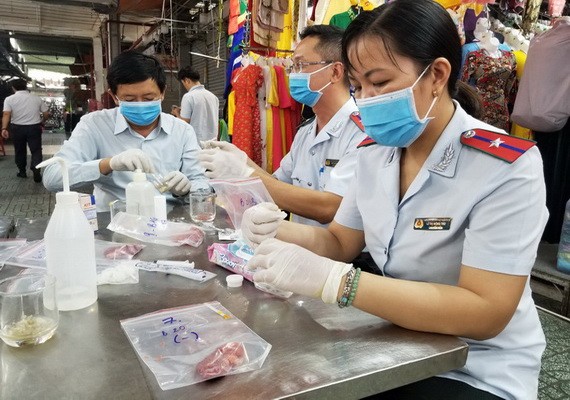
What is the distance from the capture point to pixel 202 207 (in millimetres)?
1918

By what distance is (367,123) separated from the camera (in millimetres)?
1327

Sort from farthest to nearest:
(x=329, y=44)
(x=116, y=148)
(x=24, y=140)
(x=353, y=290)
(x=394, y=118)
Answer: (x=24, y=140), (x=116, y=148), (x=329, y=44), (x=394, y=118), (x=353, y=290)

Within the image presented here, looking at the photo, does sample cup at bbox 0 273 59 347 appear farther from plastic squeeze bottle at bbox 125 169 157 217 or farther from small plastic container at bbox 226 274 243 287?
plastic squeeze bottle at bbox 125 169 157 217

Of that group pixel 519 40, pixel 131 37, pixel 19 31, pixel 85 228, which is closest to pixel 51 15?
pixel 19 31

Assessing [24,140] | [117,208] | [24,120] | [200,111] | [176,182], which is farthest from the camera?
[24,140]

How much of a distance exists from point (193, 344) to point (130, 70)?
1770mm

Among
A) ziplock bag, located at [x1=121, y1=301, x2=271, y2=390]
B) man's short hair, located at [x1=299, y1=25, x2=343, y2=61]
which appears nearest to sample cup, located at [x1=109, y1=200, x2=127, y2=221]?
ziplock bag, located at [x1=121, y1=301, x2=271, y2=390]

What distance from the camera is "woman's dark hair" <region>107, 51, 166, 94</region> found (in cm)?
222

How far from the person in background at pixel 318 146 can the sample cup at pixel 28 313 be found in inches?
40.7

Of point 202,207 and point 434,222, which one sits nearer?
point 434,222

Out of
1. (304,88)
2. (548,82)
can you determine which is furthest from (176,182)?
(548,82)

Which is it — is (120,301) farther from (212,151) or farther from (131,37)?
(131,37)

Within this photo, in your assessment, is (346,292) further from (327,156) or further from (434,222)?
(327,156)

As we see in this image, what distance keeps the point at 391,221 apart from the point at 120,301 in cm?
78
